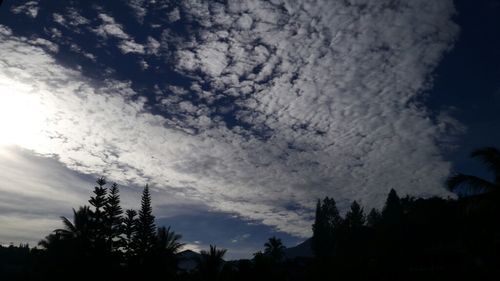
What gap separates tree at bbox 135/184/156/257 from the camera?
3691cm

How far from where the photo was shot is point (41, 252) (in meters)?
37.6

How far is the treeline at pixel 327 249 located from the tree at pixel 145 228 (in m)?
0.10

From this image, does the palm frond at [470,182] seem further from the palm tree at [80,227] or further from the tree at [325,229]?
the tree at [325,229]

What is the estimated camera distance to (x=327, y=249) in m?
68.1

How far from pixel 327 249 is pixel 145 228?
4115 centimetres

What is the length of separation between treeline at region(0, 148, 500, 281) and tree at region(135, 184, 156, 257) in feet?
0.33

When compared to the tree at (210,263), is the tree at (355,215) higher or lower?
higher

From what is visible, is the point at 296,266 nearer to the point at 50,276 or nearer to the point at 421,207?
the point at 421,207

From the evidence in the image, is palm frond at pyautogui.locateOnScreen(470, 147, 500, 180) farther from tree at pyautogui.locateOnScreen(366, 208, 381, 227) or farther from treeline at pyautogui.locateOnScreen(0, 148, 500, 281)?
tree at pyautogui.locateOnScreen(366, 208, 381, 227)

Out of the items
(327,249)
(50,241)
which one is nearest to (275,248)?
(327,249)

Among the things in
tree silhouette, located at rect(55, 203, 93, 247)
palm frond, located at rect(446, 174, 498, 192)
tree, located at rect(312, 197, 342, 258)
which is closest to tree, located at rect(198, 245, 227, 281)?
tree silhouette, located at rect(55, 203, 93, 247)

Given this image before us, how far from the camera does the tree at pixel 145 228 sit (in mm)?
36906

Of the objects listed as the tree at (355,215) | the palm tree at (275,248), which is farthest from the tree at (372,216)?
the palm tree at (275,248)

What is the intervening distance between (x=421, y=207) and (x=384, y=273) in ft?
123
